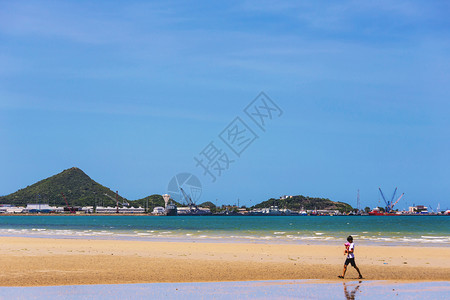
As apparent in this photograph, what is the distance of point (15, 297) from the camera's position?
19625 mm

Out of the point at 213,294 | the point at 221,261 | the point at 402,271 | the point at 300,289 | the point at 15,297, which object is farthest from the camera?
the point at 221,261

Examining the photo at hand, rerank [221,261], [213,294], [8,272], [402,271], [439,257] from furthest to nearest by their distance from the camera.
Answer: [439,257], [221,261], [402,271], [8,272], [213,294]

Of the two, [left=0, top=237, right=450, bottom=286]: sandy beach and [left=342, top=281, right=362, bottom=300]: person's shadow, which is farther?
[left=0, top=237, right=450, bottom=286]: sandy beach

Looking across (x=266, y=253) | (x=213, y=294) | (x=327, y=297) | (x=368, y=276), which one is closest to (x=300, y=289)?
(x=327, y=297)

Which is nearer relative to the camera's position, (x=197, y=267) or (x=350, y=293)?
(x=350, y=293)

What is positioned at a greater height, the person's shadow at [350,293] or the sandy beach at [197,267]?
the sandy beach at [197,267]

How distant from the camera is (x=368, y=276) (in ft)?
88.7

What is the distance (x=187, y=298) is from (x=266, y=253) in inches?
832

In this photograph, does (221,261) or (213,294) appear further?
(221,261)

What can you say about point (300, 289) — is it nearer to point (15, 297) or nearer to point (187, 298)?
point (187, 298)

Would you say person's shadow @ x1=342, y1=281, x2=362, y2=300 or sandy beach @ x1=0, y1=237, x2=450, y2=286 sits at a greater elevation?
sandy beach @ x1=0, y1=237, x2=450, y2=286

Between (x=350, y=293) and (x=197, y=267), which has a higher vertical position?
(x=197, y=267)

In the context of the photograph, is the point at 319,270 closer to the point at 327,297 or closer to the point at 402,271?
the point at 402,271

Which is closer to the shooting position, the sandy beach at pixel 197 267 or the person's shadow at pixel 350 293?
the person's shadow at pixel 350 293
